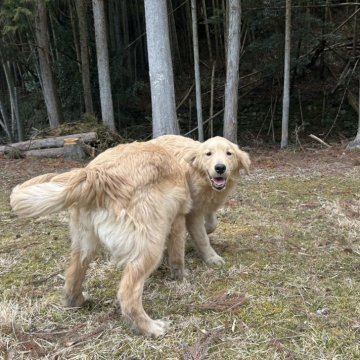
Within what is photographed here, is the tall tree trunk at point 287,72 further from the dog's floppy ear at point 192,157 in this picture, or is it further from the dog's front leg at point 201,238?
the dog's front leg at point 201,238

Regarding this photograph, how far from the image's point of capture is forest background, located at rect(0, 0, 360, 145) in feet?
43.1

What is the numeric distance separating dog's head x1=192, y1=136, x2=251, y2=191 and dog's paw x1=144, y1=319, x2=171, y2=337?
4.18 ft

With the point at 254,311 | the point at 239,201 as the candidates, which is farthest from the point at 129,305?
the point at 239,201

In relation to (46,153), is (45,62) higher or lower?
higher

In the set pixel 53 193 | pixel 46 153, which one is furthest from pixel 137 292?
pixel 46 153

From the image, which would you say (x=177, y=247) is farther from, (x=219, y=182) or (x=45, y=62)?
(x=45, y=62)

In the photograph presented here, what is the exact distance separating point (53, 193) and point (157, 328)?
3.50 feet

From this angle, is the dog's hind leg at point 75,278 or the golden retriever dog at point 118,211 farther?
the dog's hind leg at point 75,278

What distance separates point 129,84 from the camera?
17.3m

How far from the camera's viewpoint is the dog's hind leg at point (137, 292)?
8.83ft

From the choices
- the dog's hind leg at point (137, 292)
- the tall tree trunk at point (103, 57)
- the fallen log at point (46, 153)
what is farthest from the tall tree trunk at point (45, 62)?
the dog's hind leg at point (137, 292)

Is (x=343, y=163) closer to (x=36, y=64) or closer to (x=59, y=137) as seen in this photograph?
(x=59, y=137)

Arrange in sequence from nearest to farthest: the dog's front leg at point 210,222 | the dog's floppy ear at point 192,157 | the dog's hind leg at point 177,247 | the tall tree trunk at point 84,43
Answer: the dog's hind leg at point 177,247 < the dog's floppy ear at point 192,157 < the dog's front leg at point 210,222 < the tall tree trunk at point 84,43

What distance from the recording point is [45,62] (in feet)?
43.0
